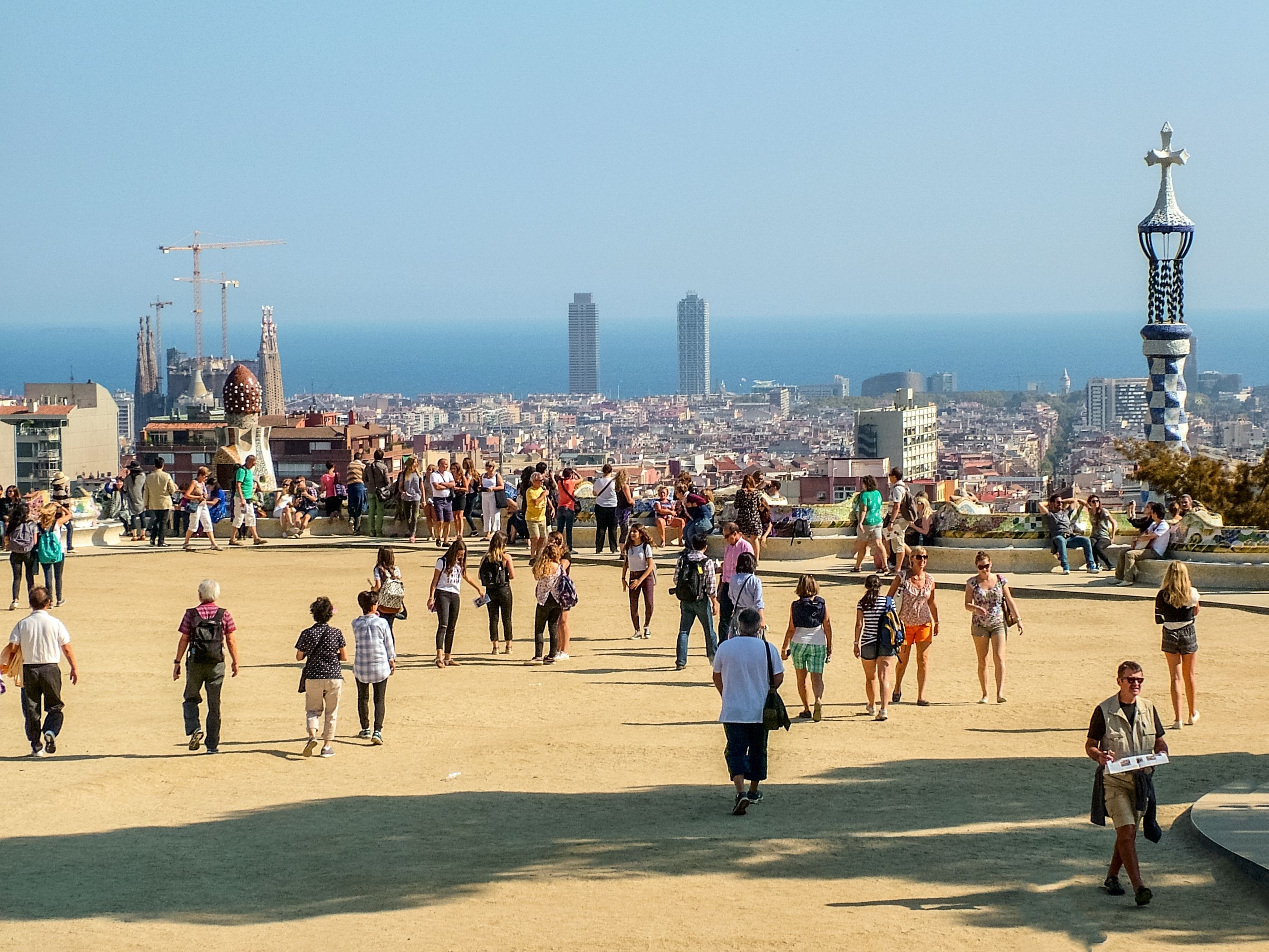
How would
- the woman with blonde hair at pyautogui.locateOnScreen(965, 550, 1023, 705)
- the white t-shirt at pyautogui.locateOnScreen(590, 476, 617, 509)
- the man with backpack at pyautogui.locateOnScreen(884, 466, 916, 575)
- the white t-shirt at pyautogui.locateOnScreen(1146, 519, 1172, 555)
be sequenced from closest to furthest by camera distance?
the woman with blonde hair at pyautogui.locateOnScreen(965, 550, 1023, 705), the white t-shirt at pyautogui.locateOnScreen(1146, 519, 1172, 555), the man with backpack at pyautogui.locateOnScreen(884, 466, 916, 575), the white t-shirt at pyautogui.locateOnScreen(590, 476, 617, 509)

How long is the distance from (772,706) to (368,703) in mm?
3847

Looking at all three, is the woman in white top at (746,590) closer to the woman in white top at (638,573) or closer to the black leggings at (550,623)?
the black leggings at (550,623)

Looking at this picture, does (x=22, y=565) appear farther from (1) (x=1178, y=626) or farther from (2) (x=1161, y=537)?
(2) (x=1161, y=537)

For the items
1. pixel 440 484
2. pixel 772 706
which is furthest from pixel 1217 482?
pixel 772 706

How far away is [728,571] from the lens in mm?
16672

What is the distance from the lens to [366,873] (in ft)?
34.4

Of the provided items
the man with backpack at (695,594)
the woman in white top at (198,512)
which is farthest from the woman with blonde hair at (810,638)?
the woman in white top at (198,512)

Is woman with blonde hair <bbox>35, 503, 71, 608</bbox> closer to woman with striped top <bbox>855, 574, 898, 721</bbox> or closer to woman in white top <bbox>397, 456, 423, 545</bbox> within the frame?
woman in white top <bbox>397, 456, 423, 545</bbox>

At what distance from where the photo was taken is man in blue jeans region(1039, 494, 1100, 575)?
2231 centimetres

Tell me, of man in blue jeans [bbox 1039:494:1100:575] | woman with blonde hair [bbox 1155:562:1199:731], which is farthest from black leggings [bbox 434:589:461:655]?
man in blue jeans [bbox 1039:494:1100:575]

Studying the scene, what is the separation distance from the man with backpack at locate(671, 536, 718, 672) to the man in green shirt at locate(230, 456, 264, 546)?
36.0 feet

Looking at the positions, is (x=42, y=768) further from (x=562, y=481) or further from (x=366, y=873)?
(x=562, y=481)

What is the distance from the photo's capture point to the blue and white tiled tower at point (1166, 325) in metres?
37.8

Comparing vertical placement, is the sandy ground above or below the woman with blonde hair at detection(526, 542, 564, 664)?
below
